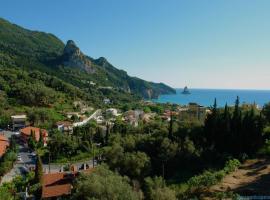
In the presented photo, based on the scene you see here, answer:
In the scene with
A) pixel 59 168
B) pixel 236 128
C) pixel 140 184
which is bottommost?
pixel 59 168

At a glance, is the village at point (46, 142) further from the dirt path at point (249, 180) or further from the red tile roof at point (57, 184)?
the dirt path at point (249, 180)

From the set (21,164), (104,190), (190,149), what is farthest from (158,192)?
(21,164)

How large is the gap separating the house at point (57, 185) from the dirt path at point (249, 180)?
1261 cm

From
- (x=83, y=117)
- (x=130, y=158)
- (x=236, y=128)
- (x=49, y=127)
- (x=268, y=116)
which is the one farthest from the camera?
(x=83, y=117)

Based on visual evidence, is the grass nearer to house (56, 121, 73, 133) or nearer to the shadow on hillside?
house (56, 121, 73, 133)

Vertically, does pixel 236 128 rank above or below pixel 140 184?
above

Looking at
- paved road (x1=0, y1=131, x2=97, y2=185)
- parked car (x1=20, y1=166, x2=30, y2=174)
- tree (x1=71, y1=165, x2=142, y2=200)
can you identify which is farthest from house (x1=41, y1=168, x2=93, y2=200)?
parked car (x1=20, y1=166, x2=30, y2=174)

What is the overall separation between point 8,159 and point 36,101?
45.5 meters

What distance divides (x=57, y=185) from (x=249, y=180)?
58.7ft

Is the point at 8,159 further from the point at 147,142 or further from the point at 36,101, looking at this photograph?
the point at 36,101

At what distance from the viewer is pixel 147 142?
38500 millimetres

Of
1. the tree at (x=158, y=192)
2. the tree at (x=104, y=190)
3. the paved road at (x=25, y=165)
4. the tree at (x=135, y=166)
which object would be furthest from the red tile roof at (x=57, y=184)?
the tree at (x=158, y=192)

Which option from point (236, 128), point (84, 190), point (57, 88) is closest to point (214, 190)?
point (84, 190)

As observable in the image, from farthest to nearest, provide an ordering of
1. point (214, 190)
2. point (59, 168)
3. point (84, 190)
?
point (59, 168) → point (214, 190) → point (84, 190)
